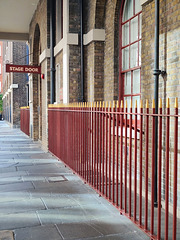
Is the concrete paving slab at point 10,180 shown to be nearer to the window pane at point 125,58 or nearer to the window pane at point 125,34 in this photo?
the window pane at point 125,58

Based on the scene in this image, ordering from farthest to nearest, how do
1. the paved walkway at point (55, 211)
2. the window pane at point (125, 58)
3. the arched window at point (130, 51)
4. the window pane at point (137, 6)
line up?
the window pane at point (125, 58) < the arched window at point (130, 51) < the window pane at point (137, 6) < the paved walkway at point (55, 211)

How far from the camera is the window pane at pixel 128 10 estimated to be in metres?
7.02

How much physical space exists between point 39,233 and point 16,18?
13838 mm

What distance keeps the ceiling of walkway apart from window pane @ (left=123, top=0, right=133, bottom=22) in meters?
7.23

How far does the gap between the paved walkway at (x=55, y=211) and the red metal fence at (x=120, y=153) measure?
0.67ft

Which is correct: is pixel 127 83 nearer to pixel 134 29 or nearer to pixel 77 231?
pixel 134 29

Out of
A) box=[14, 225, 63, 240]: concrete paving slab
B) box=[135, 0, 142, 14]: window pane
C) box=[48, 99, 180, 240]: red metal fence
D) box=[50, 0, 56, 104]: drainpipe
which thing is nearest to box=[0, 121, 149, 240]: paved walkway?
box=[14, 225, 63, 240]: concrete paving slab

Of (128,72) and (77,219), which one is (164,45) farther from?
(77,219)

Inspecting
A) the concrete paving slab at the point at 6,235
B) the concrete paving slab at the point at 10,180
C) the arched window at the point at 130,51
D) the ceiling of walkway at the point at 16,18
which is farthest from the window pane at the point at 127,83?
the ceiling of walkway at the point at 16,18

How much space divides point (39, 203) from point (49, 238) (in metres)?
1.43

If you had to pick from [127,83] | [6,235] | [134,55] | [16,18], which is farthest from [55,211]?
[16,18]

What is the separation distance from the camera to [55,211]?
4867mm

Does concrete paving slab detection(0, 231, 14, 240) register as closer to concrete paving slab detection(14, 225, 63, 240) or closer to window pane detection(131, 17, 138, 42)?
concrete paving slab detection(14, 225, 63, 240)

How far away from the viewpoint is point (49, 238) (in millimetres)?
3883
